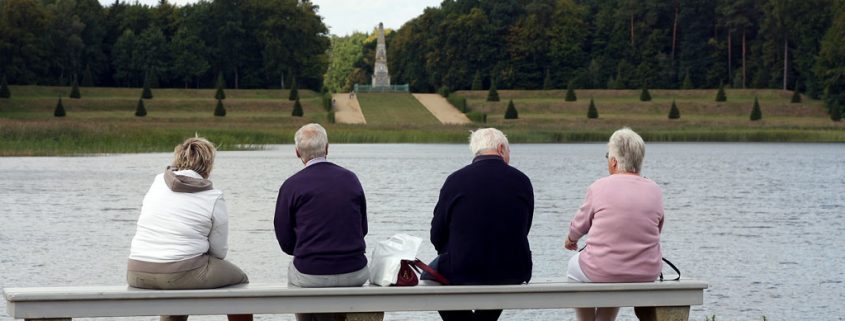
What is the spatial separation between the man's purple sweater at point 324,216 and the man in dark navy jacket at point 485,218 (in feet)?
1.65

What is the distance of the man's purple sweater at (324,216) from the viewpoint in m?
6.86

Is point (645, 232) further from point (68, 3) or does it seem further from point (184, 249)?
point (68, 3)

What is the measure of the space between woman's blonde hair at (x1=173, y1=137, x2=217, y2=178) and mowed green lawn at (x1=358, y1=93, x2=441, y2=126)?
50.8m

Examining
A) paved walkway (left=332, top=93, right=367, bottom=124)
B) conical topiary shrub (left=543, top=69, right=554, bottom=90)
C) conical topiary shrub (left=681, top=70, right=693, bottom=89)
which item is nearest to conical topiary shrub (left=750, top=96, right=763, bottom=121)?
conical topiary shrub (left=681, top=70, right=693, bottom=89)

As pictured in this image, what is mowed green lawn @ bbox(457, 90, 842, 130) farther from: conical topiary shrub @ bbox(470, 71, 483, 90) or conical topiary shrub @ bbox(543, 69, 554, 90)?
conical topiary shrub @ bbox(470, 71, 483, 90)

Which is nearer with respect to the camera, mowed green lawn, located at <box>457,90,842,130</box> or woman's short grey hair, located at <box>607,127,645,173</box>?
woman's short grey hair, located at <box>607,127,645,173</box>

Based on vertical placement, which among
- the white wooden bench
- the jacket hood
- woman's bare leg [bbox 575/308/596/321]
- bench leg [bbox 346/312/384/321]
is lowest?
woman's bare leg [bbox 575/308/596/321]

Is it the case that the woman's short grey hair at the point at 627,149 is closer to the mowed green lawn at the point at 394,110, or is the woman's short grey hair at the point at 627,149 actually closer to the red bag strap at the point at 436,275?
the red bag strap at the point at 436,275

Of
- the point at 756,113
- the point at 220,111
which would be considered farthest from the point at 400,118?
the point at 756,113

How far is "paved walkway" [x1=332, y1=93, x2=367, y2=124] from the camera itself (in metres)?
62.6

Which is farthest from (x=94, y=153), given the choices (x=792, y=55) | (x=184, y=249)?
(x=792, y=55)

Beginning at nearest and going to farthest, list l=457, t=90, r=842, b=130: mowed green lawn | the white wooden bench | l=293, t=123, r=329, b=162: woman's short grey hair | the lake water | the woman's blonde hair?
1. the white wooden bench
2. the woman's blonde hair
3. l=293, t=123, r=329, b=162: woman's short grey hair
4. the lake water
5. l=457, t=90, r=842, b=130: mowed green lawn

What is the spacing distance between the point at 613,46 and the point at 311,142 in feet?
252

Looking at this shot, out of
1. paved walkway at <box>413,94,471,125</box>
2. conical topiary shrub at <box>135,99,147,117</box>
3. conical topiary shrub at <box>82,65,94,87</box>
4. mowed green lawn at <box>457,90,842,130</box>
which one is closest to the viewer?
conical topiary shrub at <box>135,99,147,117</box>
